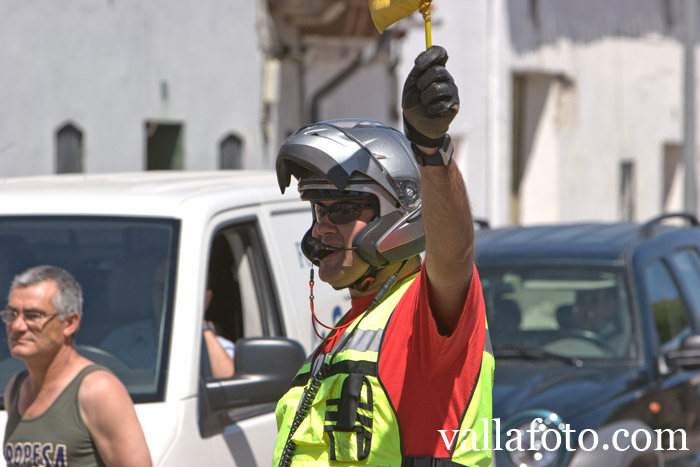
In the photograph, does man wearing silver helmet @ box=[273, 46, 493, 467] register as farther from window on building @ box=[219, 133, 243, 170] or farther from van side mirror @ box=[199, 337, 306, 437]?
window on building @ box=[219, 133, 243, 170]

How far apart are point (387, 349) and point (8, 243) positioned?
2.00 metres

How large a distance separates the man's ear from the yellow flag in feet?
5.31

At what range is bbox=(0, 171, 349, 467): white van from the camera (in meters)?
3.65

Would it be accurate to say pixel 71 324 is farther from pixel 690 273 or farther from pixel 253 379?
pixel 690 273

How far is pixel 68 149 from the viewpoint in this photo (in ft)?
39.1

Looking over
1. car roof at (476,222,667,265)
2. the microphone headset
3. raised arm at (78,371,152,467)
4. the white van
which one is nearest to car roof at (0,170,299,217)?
the white van

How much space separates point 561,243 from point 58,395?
3.57 m

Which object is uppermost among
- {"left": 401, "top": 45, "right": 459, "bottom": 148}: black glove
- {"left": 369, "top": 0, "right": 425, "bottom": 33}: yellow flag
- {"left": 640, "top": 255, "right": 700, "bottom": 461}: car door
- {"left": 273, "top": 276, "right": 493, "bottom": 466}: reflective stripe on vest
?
{"left": 369, "top": 0, "right": 425, "bottom": 33}: yellow flag

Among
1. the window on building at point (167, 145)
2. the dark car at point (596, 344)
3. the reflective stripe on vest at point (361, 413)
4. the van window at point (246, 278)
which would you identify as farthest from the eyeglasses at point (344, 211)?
the window on building at point (167, 145)

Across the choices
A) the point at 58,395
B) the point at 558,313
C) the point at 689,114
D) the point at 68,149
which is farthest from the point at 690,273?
the point at 689,114

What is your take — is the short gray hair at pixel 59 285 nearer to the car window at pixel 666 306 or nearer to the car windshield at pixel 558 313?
the car windshield at pixel 558 313

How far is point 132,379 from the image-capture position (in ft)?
12.3

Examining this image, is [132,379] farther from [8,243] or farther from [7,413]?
[8,243]

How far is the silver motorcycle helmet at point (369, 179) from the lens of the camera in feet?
8.84
